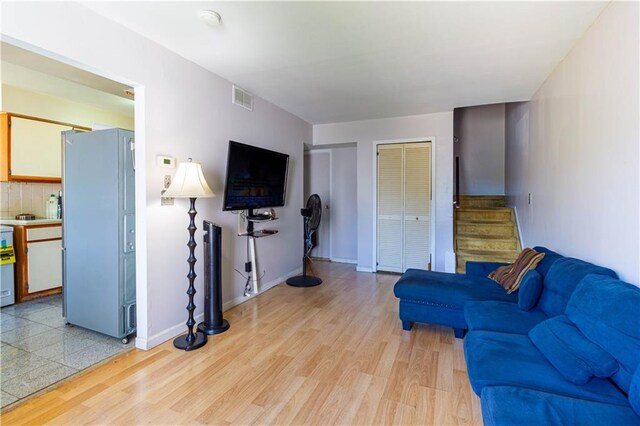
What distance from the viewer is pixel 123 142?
2.48 meters

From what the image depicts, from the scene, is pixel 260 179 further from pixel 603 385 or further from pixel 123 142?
pixel 603 385

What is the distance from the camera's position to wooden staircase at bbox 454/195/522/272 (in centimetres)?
409

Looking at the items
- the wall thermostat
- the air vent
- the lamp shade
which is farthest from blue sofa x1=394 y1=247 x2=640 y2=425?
the air vent

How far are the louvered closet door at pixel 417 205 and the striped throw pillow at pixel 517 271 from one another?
1.85m

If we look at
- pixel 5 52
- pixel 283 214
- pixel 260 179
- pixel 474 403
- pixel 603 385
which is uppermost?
pixel 5 52

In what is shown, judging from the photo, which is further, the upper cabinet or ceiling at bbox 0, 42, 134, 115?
the upper cabinet

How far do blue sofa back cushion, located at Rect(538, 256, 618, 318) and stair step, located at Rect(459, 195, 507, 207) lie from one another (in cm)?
359

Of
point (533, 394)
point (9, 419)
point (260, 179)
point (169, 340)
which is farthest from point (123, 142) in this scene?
point (533, 394)

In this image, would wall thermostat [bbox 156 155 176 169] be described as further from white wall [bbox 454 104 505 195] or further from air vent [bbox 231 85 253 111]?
white wall [bbox 454 104 505 195]

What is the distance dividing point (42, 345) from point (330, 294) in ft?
9.01

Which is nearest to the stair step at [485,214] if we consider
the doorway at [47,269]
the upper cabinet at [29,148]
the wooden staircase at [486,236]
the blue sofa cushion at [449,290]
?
the wooden staircase at [486,236]

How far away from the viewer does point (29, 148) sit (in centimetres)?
368

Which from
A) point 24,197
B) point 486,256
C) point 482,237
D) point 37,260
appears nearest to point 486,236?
point 482,237

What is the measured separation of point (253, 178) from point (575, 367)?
10.1 feet
